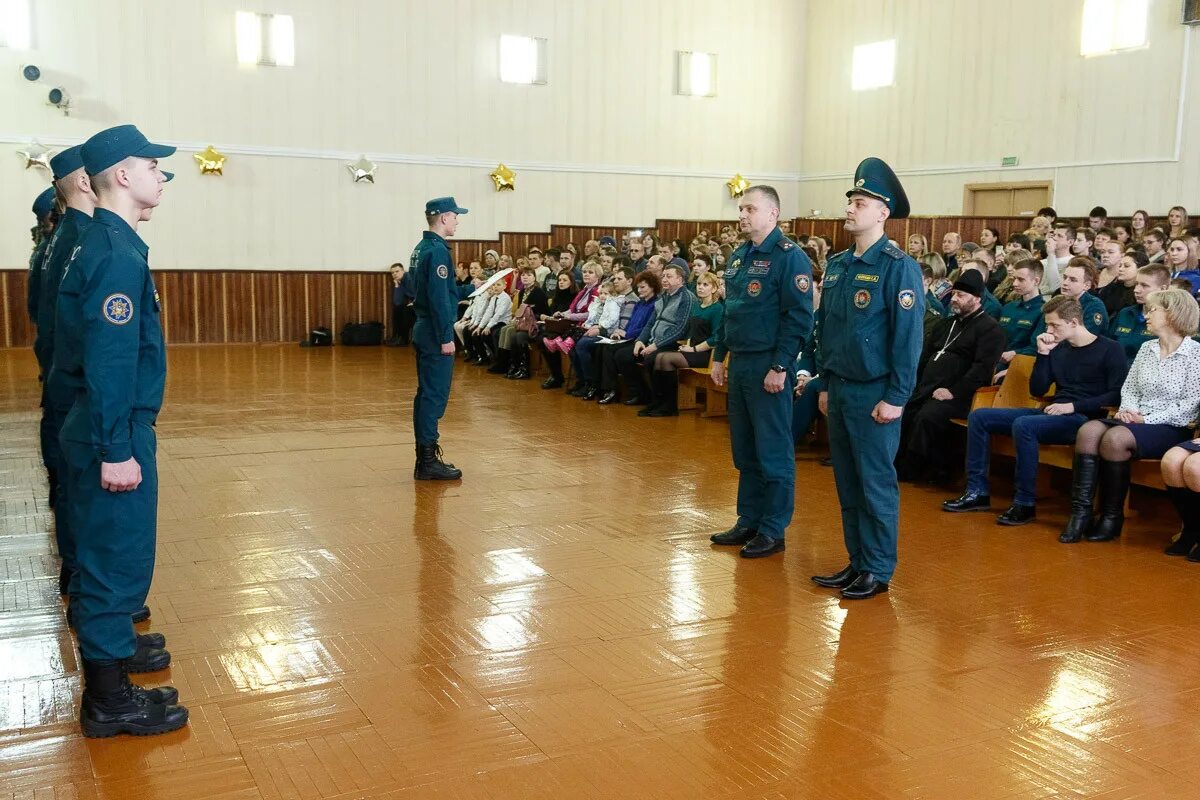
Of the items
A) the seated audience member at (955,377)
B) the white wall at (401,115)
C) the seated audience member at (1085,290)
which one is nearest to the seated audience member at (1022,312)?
the seated audience member at (955,377)

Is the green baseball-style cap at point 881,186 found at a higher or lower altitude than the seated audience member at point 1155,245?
higher

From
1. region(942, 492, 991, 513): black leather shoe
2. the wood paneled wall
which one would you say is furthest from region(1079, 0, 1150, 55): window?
region(942, 492, 991, 513): black leather shoe

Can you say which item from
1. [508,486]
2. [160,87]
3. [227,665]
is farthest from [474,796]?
[160,87]

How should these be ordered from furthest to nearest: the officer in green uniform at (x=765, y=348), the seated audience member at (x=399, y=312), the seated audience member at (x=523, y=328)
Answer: the seated audience member at (x=399, y=312) → the seated audience member at (x=523, y=328) → the officer in green uniform at (x=765, y=348)

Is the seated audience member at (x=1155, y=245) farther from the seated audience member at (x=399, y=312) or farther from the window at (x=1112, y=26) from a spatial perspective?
the seated audience member at (x=399, y=312)

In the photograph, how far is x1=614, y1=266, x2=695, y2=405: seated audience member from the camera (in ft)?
31.3

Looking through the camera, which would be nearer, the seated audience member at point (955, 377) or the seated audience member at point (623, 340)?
the seated audience member at point (955, 377)

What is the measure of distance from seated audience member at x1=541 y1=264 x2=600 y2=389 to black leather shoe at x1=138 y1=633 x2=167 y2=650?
Answer: 7.03 metres

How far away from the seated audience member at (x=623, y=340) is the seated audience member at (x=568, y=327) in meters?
0.68

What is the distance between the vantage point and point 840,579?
4727 mm

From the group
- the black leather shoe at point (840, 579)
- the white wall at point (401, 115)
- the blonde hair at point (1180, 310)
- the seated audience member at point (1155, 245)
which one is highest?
the white wall at point (401, 115)

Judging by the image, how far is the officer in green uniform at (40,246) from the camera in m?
5.04

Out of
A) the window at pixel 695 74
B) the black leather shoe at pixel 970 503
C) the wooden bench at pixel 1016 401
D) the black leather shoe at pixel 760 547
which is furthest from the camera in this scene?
the window at pixel 695 74

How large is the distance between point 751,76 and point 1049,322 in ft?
44.2
